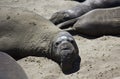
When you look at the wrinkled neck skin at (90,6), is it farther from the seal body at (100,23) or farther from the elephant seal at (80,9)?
the seal body at (100,23)

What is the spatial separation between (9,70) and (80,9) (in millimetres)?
3748

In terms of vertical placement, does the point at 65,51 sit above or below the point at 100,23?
above

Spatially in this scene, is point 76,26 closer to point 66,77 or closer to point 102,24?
point 102,24

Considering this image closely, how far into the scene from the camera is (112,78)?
431cm

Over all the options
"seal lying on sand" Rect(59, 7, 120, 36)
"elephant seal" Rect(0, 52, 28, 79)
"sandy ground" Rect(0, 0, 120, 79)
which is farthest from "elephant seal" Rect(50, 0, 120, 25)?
"elephant seal" Rect(0, 52, 28, 79)

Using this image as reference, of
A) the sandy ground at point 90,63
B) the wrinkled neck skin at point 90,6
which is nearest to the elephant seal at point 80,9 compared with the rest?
the wrinkled neck skin at point 90,6

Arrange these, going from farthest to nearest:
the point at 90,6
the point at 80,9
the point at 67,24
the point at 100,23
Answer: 1. the point at 90,6
2. the point at 80,9
3. the point at 67,24
4. the point at 100,23

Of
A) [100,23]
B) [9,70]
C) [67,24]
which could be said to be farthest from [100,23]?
[9,70]

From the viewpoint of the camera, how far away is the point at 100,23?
6.19m

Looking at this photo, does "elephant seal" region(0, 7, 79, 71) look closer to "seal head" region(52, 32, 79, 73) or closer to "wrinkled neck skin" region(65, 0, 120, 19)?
"seal head" region(52, 32, 79, 73)

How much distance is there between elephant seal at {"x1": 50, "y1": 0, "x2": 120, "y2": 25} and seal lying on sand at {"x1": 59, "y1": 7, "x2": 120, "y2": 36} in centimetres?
40

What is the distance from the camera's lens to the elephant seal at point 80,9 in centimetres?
668

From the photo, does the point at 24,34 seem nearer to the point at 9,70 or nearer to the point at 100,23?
the point at 100,23

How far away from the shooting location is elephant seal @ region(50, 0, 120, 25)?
6.68 meters
